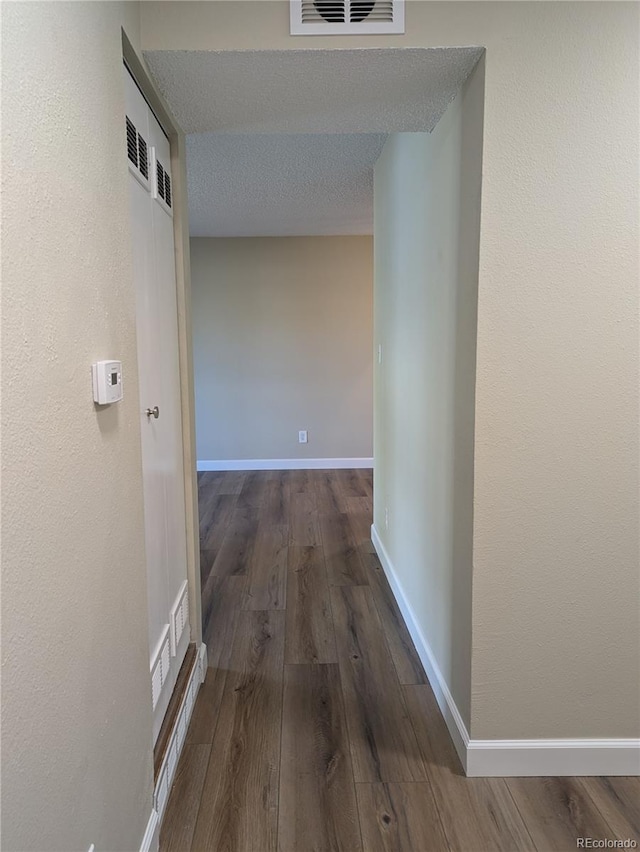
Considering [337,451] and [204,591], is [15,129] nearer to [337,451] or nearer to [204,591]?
[204,591]

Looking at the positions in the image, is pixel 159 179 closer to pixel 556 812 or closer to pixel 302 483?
pixel 556 812

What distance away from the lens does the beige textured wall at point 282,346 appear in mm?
5457

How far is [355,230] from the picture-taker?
517 centimetres

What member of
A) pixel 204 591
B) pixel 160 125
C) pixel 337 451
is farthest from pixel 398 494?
pixel 337 451

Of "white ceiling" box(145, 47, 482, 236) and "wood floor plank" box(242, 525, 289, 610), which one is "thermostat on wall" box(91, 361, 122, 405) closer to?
"white ceiling" box(145, 47, 482, 236)

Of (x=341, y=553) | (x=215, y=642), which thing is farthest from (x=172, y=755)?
(x=341, y=553)

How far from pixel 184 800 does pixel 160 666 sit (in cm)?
38

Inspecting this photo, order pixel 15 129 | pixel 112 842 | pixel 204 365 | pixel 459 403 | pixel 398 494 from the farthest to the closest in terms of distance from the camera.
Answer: pixel 204 365
pixel 398 494
pixel 459 403
pixel 112 842
pixel 15 129

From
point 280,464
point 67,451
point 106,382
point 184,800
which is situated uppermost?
point 106,382

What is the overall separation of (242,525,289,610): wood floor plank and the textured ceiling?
7.11ft

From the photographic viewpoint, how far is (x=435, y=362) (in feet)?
6.68

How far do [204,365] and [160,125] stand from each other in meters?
3.91

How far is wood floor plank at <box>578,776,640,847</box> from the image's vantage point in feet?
4.88

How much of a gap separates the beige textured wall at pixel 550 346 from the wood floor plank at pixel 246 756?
0.66m
